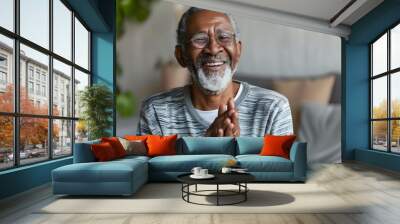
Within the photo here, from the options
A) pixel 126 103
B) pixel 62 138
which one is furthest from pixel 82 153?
pixel 126 103

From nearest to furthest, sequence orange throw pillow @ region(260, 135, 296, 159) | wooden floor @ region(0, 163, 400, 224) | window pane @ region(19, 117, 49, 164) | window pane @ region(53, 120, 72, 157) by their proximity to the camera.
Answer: wooden floor @ region(0, 163, 400, 224)
window pane @ region(19, 117, 49, 164)
orange throw pillow @ region(260, 135, 296, 159)
window pane @ region(53, 120, 72, 157)

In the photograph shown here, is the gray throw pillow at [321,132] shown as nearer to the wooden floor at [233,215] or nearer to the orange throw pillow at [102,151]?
the wooden floor at [233,215]

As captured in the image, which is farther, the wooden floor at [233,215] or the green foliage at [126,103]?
the green foliage at [126,103]

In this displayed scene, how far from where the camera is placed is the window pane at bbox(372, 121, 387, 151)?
27.8ft

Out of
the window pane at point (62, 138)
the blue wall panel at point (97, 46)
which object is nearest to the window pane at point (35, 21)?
the blue wall panel at point (97, 46)

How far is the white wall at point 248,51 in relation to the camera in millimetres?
8570

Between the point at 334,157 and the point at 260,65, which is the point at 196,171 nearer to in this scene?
the point at 260,65

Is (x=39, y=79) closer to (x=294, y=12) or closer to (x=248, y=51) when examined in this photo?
(x=248, y=51)

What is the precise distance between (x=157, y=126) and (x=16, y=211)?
4.53m

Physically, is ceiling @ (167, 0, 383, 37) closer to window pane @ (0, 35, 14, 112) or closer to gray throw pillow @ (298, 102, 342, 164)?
gray throw pillow @ (298, 102, 342, 164)

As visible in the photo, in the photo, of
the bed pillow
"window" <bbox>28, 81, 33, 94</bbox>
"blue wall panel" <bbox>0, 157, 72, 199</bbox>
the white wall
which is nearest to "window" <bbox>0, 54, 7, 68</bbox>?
"window" <bbox>28, 81, 33, 94</bbox>

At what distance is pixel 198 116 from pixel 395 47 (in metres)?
4.36

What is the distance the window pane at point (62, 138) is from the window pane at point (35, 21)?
55.1 inches

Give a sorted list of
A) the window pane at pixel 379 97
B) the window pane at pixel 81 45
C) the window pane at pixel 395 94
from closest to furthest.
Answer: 1. the window pane at pixel 81 45
2. the window pane at pixel 395 94
3. the window pane at pixel 379 97
